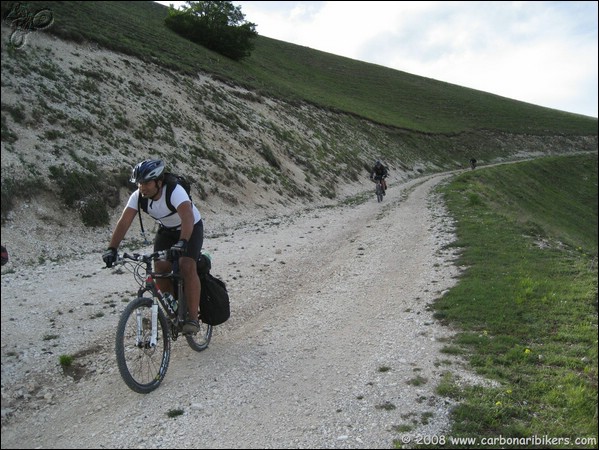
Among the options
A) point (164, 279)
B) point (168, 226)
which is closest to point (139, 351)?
point (164, 279)

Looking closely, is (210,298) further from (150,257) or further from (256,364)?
(150,257)

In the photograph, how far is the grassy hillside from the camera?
2080 inches

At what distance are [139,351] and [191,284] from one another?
119 cm

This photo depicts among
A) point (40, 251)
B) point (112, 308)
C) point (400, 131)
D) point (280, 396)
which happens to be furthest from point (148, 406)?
point (400, 131)

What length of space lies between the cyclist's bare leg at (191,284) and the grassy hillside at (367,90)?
33.6 meters

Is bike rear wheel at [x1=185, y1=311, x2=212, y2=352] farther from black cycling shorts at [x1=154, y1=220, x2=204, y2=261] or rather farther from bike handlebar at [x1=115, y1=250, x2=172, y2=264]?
bike handlebar at [x1=115, y1=250, x2=172, y2=264]

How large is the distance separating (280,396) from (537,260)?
9.20 m

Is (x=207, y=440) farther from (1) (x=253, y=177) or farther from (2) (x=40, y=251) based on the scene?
(1) (x=253, y=177)

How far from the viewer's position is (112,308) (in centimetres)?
888

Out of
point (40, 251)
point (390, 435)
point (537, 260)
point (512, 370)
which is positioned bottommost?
point (40, 251)

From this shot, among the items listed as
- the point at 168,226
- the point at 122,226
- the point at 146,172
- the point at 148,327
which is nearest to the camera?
the point at 146,172

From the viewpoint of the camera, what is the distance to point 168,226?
21.9 ft

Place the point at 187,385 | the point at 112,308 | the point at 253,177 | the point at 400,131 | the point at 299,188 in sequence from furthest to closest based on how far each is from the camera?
the point at 400,131 → the point at 299,188 → the point at 253,177 → the point at 112,308 → the point at 187,385

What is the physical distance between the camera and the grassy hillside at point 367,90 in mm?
52844
